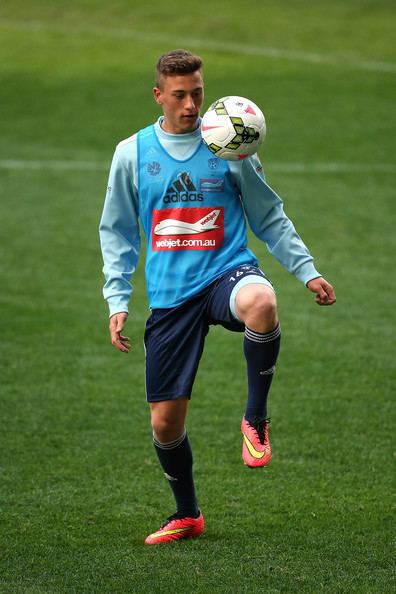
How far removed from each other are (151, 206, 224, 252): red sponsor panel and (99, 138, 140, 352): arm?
236 mm

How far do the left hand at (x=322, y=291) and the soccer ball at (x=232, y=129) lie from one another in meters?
0.68

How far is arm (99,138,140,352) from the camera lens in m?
5.91

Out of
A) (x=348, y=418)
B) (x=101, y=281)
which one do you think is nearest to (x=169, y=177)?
(x=348, y=418)

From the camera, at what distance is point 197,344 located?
5.91 metres

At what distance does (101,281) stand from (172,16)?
1606 centimetres

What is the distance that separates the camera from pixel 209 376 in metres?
9.56

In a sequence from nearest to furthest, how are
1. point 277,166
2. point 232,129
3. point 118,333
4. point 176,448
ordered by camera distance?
point 232,129
point 118,333
point 176,448
point 277,166

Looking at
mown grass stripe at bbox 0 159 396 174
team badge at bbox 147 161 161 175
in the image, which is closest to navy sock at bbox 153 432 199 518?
team badge at bbox 147 161 161 175

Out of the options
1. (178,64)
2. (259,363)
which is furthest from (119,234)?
(259,363)

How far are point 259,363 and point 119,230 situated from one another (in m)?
1.03

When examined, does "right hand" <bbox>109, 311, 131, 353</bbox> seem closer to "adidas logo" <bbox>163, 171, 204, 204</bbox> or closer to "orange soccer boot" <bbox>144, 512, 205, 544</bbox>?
"adidas logo" <bbox>163, 171, 204, 204</bbox>

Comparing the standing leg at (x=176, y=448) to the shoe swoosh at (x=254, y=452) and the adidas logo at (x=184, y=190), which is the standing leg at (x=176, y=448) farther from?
the adidas logo at (x=184, y=190)

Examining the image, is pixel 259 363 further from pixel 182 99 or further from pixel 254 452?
pixel 182 99

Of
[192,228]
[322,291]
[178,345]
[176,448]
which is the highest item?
[192,228]
